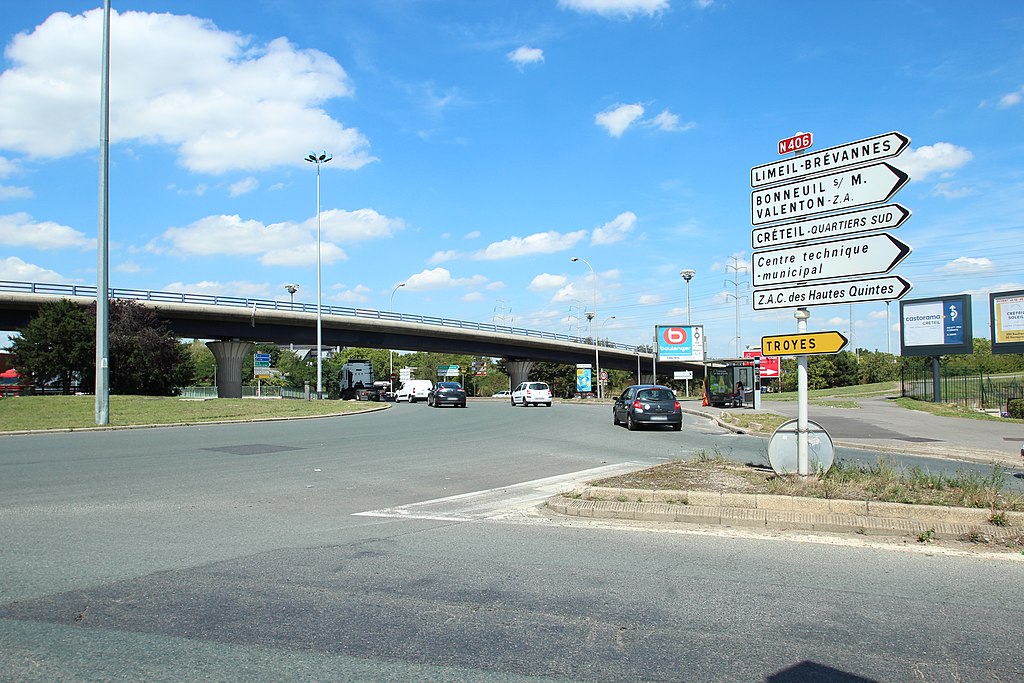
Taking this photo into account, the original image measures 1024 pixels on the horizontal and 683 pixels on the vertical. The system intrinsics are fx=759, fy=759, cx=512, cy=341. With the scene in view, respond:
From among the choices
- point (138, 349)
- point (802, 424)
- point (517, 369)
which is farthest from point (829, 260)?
point (517, 369)

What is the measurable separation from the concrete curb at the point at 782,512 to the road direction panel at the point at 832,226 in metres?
3.51

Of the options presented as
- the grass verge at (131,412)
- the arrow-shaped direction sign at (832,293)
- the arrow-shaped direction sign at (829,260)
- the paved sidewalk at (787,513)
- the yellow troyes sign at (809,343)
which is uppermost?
the arrow-shaped direction sign at (829,260)

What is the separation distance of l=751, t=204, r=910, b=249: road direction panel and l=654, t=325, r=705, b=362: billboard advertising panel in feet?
191

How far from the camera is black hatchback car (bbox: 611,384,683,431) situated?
83.4 feet

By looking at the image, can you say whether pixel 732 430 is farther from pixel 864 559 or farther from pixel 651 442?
pixel 864 559

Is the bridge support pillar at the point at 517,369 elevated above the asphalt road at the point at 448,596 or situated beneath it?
elevated above

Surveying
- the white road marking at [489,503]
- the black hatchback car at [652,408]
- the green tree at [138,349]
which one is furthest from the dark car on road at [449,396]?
the white road marking at [489,503]

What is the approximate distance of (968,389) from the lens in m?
42.5

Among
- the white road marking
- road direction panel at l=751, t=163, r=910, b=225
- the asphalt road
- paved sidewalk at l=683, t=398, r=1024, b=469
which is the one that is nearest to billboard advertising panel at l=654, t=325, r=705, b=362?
paved sidewalk at l=683, t=398, r=1024, b=469

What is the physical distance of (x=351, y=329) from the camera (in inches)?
2581

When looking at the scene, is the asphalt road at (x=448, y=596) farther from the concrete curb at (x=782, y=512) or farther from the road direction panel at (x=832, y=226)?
the road direction panel at (x=832, y=226)

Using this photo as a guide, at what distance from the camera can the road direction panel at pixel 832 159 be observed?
9359 mm

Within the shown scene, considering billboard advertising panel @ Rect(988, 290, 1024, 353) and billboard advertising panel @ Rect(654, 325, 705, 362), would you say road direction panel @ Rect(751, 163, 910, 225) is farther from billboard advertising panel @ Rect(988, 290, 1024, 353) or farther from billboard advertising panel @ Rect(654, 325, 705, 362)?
billboard advertising panel @ Rect(654, 325, 705, 362)

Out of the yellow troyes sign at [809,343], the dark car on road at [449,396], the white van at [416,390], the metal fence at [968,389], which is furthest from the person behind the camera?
the white van at [416,390]
